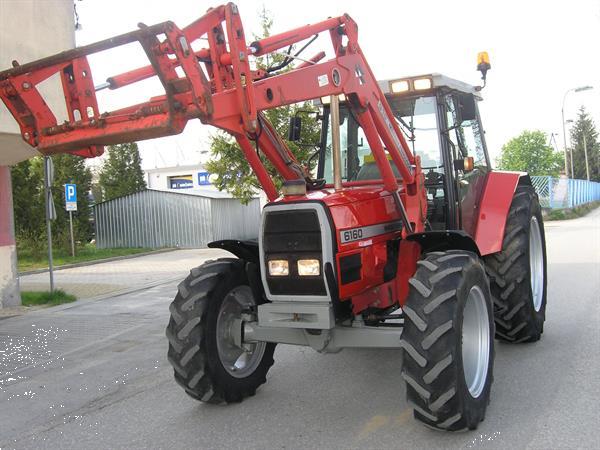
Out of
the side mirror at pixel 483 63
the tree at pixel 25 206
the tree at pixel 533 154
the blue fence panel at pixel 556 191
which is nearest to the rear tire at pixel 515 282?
the side mirror at pixel 483 63

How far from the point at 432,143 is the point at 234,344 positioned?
249cm

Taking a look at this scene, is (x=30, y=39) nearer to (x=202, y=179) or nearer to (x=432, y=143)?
(x=432, y=143)

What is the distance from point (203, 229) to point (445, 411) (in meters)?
21.4

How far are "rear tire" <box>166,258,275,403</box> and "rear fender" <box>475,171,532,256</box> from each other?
7.09 ft

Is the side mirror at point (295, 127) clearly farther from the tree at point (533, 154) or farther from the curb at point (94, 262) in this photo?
the tree at point (533, 154)

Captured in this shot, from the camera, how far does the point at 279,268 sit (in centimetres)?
406

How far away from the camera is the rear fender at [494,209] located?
16.9 feet

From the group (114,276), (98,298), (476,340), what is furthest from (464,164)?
(114,276)

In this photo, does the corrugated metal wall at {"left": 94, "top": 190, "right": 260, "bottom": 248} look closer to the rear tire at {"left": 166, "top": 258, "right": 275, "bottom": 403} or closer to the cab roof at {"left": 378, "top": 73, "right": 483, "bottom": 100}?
the cab roof at {"left": 378, "top": 73, "right": 483, "bottom": 100}

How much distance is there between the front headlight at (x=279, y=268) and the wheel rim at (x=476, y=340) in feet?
4.15

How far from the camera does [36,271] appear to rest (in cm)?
1611

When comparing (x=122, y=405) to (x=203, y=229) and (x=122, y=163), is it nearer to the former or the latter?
(x=203, y=229)

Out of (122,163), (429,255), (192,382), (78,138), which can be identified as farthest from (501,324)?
(122,163)

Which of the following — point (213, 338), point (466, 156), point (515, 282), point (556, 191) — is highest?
point (466, 156)
